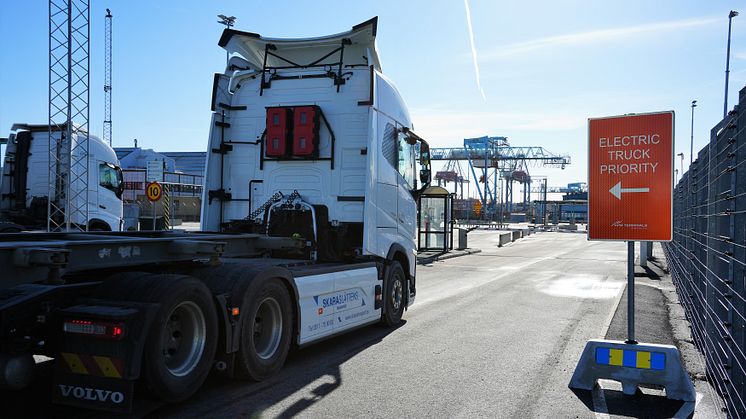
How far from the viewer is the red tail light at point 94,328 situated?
409 cm

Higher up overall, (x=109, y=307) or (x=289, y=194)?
(x=289, y=194)

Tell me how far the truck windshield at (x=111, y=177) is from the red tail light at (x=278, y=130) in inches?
398

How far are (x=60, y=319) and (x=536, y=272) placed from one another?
599 inches

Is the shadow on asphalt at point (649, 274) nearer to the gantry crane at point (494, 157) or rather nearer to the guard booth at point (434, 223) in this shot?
the guard booth at point (434, 223)

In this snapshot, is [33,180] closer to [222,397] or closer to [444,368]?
[222,397]

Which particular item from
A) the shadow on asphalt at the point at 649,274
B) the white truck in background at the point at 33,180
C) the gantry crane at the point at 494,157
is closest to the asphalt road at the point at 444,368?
the shadow on asphalt at the point at 649,274

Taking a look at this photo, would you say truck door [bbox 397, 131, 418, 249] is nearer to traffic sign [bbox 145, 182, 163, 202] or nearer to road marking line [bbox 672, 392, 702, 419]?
road marking line [bbox 672, 392, 702, 419]

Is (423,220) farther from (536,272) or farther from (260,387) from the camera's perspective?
(260,387)

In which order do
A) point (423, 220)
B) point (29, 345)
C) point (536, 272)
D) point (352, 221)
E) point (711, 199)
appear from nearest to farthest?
point (29, 345), point (711, 199), point (352, 221), point (536, 272), point (423, 220)

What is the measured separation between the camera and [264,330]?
236 inches

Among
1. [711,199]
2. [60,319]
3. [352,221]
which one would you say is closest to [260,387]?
[60,319]

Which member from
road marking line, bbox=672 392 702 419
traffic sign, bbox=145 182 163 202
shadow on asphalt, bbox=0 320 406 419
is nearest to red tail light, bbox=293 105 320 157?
shadow on asphalt, bbox=0 320 406 419

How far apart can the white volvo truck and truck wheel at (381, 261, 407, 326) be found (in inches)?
1.2

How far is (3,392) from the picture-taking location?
16.6 ft
